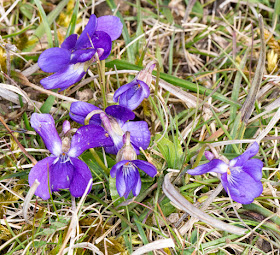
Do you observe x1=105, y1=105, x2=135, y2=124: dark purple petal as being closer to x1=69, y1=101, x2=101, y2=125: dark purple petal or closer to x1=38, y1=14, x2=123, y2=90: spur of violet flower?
x1=69, y1=101, x2=101, y2=125: dark purple petal

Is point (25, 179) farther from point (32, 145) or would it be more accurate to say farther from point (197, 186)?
point (197, 186)

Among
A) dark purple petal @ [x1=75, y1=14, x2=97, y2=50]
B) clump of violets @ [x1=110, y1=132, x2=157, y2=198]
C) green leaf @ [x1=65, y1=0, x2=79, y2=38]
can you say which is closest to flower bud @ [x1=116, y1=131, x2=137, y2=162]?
clump of violets @ [x1=110, y1=132, x2=157, y2=198]

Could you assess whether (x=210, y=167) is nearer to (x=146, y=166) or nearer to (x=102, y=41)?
(x=146, y=166)

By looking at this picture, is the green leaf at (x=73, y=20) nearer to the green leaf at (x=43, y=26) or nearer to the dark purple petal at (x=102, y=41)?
the green leaf at (x=43, y=26)

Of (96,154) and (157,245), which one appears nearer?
(157,245)

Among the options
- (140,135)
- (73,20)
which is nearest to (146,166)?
(140,135)

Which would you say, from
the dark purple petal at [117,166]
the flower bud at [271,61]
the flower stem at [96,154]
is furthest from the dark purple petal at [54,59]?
the flower bud at [271,61]

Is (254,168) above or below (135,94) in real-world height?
below
